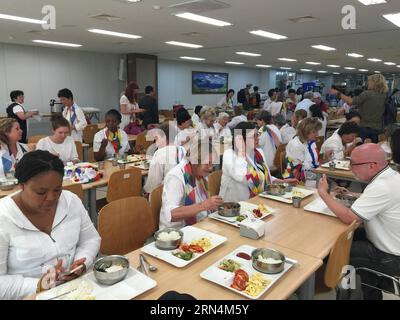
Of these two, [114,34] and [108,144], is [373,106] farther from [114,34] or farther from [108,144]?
[114,34]

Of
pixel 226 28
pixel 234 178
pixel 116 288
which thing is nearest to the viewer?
pixel 116 288

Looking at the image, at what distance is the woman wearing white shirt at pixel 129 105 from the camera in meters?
6.44

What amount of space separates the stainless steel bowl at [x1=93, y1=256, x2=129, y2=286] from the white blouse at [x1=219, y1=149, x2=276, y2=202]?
55.1 inches

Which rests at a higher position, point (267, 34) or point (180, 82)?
point (267, 34)

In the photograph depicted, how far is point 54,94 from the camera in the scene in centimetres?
889

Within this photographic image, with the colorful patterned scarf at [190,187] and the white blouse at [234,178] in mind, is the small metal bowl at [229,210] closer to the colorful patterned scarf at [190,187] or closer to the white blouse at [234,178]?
the colorful patterned scarf at [190,187]

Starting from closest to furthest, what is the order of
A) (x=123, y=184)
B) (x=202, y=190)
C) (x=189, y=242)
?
1. (x=189, y=242)
2. (x=202, y=190)
3. (x=123, y=184)

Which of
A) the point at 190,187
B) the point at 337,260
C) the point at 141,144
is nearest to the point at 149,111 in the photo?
the point at 141,144

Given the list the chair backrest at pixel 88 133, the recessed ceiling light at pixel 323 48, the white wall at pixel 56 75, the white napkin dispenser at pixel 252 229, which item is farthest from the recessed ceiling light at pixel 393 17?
the white wall at pixel 56 75

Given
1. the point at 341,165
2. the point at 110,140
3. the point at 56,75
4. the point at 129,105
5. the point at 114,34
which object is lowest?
the point at 341,165

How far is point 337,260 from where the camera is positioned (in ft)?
5.36

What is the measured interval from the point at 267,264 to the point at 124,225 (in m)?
0.94

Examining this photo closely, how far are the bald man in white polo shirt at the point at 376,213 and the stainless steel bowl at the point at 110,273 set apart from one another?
1.33 m
